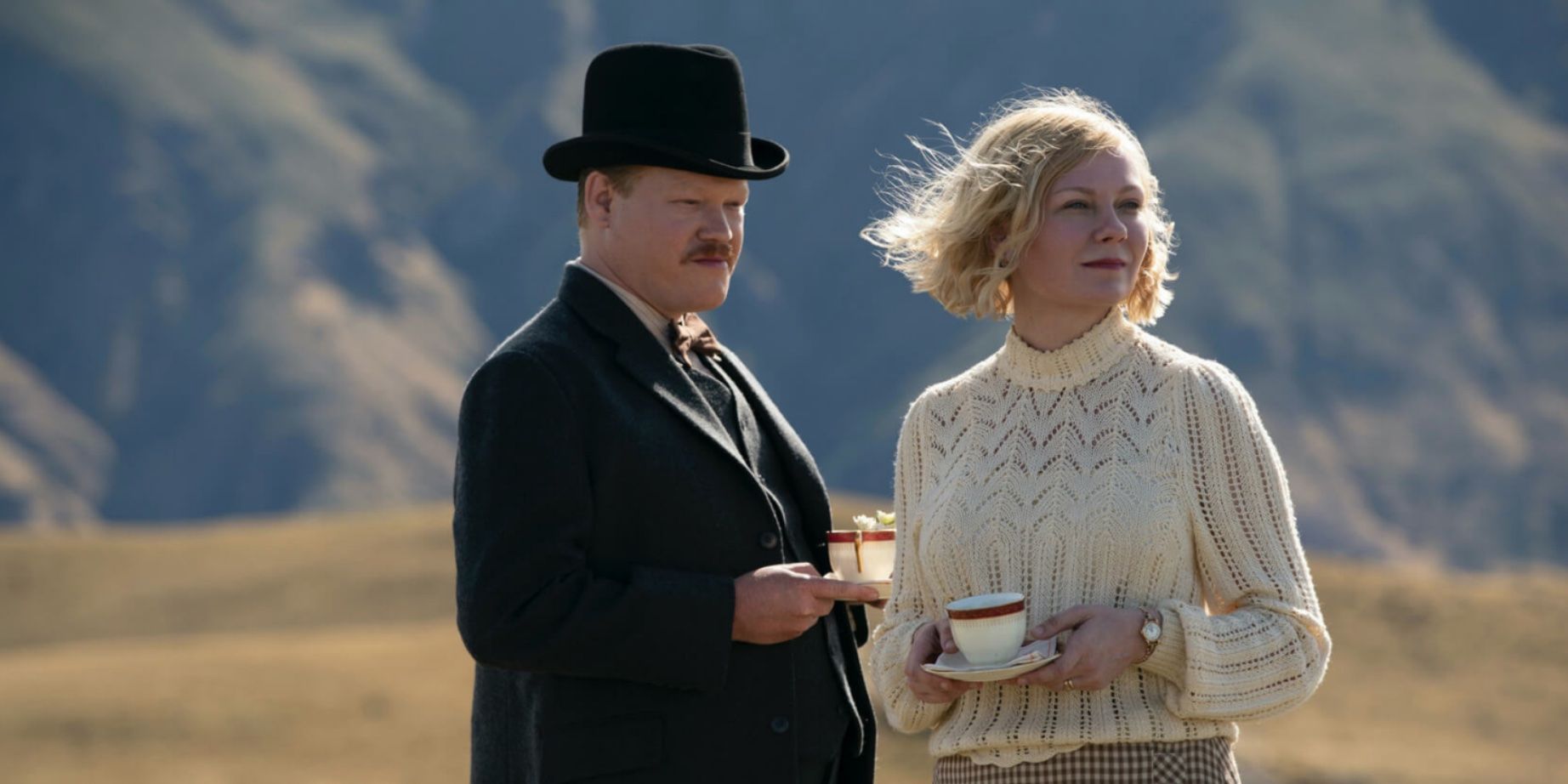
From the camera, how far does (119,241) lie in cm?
11238

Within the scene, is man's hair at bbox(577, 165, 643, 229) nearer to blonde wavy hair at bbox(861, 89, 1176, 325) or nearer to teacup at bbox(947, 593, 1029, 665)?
blonde wavy hair at bbox(861, 89, 1176, 325)

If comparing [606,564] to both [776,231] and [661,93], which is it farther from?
[776,231]

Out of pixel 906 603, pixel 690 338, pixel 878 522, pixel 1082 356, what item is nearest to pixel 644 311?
pixel 690 338

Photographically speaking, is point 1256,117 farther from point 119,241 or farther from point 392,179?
point 119,241

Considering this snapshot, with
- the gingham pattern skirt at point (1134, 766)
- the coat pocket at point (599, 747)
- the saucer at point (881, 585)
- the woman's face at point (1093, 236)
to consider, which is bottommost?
the gingham pattern skirt at point (1134, 766)

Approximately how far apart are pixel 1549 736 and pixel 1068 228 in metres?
22.2

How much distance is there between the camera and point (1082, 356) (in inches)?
157

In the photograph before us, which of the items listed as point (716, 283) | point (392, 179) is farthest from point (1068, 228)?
point (392, 179)

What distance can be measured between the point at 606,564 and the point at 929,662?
63cm

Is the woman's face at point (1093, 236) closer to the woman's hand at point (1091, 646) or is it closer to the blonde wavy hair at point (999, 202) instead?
the blonde wavy hair at point (999, 202)

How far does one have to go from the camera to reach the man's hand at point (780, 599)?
13.1ft

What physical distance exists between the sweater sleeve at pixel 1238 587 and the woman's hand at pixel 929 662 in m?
0.34

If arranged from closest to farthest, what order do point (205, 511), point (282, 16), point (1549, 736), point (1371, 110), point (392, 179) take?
point (1549, 736), point (205, 511), point (1371, 110), point (392, 179), point (282, 16)

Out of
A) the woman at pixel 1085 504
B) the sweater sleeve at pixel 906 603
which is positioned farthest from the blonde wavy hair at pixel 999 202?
the sweater sleeve at pixel 906 603
